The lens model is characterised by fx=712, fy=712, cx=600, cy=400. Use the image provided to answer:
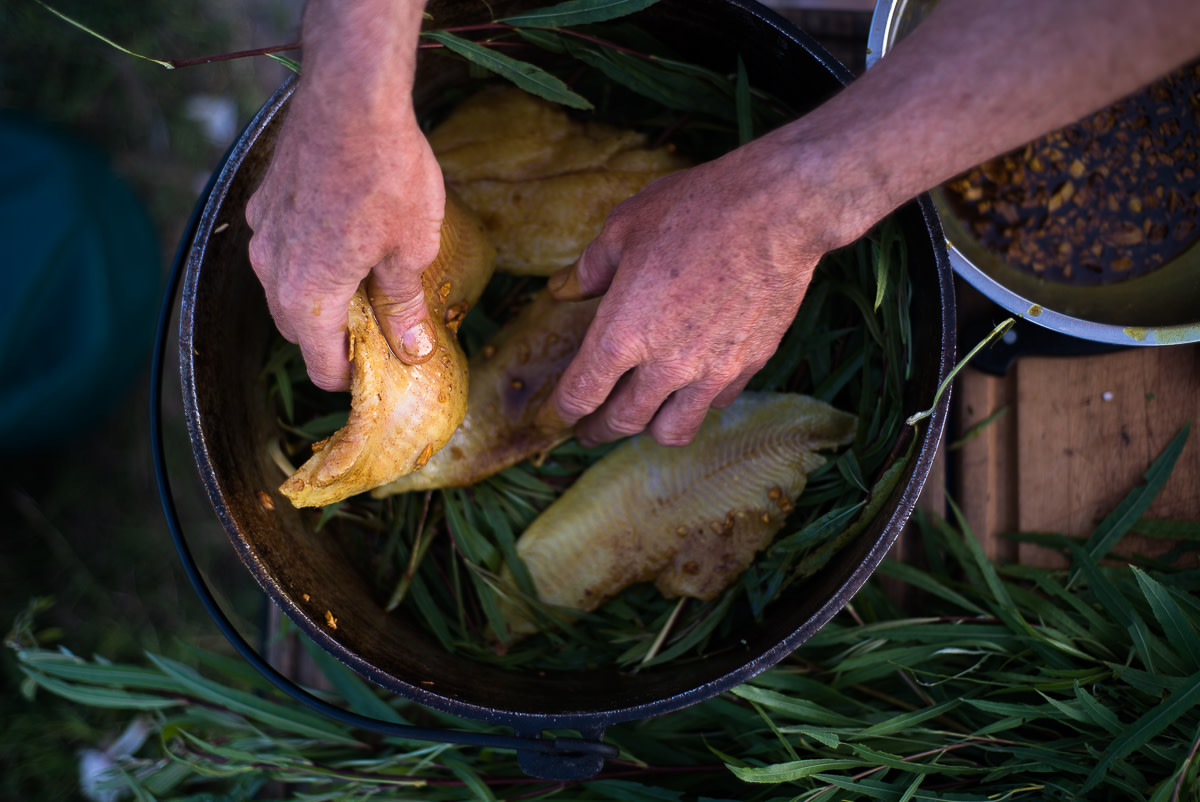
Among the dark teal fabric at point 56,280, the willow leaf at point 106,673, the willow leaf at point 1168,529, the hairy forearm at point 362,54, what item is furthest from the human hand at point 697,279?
the dark teal fabric at point 56,280

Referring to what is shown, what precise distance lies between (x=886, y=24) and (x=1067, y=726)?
4.09ft

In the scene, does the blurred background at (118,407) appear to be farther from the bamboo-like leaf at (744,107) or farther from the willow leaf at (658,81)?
the bamboo-like leaf at (744,107)

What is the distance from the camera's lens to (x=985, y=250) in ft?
4.49

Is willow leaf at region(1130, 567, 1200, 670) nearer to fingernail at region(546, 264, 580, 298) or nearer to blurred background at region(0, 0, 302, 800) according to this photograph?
fingernail at region(546, 264, 580, 298)

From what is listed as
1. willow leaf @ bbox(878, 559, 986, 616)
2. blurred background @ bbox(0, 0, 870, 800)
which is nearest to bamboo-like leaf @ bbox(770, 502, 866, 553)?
willow leaf @ bbox(878, 559, 986, 616)

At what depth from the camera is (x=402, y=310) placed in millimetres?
987

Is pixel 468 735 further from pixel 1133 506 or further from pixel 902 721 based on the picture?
pixel 1133 506

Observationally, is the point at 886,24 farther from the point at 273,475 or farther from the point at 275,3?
the point at 275,3

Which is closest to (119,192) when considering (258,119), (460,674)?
(258,119)

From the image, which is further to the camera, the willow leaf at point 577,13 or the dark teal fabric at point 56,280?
the dark teal fabric at point 56,280

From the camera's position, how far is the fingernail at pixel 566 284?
3.76 ft

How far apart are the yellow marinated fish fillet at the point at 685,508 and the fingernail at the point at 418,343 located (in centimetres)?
44

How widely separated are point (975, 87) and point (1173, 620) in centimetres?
90

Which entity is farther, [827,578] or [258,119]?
[827,578]
